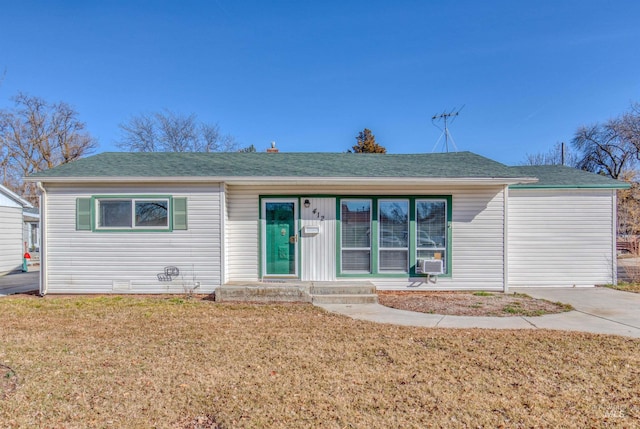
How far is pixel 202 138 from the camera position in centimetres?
3070

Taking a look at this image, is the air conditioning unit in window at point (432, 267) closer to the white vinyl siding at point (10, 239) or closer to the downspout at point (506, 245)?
the downspout at point (506, 245)

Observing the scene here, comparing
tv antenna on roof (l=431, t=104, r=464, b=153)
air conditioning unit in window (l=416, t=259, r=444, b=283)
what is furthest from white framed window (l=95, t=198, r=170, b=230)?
tv antenna on roof (l=431, t=104, r=464, b=153)

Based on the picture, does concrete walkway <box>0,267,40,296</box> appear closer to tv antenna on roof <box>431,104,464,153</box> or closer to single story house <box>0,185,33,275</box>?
single story house <box>0,185,33,275</box>

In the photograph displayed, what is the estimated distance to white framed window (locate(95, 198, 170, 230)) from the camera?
7883mm

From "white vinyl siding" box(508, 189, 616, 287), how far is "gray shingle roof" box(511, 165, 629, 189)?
17 cm

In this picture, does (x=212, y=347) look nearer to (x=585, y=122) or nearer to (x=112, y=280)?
(x=112, y=280)

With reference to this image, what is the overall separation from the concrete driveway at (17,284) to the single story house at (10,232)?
1181mm

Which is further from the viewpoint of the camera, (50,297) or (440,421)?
(50,297)

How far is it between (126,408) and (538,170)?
1137cm

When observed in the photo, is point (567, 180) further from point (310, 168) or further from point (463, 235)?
point (310, 168)

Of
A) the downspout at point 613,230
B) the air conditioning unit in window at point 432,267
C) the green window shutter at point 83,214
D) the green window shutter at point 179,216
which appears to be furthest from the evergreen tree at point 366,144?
the green window shutter at point 83,214


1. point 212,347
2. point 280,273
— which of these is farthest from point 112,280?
point 212,347

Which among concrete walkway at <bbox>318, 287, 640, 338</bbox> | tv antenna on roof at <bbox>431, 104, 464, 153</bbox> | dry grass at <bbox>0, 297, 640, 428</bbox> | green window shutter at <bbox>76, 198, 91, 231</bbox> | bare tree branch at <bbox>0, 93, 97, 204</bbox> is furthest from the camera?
bare tree branch at <bbox>0, 93, 97, 204</bbox>

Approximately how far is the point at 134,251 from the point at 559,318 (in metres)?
8.77
